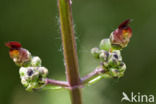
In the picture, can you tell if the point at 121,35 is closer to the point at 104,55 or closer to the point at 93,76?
the point at 104,55

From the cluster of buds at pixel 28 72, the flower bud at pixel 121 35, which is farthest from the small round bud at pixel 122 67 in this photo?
the cluster of buds at pixel 28 72

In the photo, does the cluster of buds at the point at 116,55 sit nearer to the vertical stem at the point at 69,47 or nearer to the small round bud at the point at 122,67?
the small round bud at the point at 122,67

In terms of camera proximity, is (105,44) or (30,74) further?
(105,44)

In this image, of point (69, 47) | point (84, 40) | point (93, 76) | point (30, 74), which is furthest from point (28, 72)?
point (84, 40)

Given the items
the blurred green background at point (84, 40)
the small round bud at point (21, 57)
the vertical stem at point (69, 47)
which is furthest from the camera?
the blurred green background at point (84, 40)

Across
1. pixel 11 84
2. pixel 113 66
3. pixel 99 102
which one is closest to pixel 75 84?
pixel 113 66

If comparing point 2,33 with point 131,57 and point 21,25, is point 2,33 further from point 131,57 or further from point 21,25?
point 131,57

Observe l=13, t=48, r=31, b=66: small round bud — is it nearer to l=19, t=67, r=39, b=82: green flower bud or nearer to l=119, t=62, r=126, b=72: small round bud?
l=19, t=67, r=39, b=82: green flower bud
